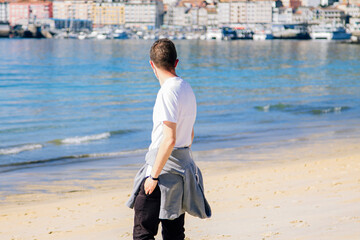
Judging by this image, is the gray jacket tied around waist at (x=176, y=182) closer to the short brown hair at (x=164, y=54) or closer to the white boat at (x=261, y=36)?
the short brown hair at (x=164, y=54)

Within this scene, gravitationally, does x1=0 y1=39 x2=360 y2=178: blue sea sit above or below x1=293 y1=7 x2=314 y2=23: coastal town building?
below

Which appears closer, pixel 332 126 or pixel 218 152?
pixel 218 152

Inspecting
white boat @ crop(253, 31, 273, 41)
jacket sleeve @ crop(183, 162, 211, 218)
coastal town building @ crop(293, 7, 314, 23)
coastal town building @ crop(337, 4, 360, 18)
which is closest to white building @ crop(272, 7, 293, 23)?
coastal town building @ crop(293, 7, 314, 23)

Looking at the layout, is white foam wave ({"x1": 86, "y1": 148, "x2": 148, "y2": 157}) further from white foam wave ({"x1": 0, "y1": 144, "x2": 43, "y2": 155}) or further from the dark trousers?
the dark trousers

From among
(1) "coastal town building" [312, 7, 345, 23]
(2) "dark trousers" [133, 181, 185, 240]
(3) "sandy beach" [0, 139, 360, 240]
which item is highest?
(1) "coastal town building" [312, 7, 345, 23]

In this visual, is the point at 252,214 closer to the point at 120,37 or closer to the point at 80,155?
the point at 80,155

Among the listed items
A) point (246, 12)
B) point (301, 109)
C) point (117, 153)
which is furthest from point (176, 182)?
point (246, 12)

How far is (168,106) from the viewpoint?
11.0ft

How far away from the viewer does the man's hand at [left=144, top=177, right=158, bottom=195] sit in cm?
348

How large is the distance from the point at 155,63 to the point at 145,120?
14.2m

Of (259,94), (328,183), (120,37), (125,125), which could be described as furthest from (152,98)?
(120,37)

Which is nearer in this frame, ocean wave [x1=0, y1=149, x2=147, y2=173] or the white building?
ocean wave [x1=0, y1=149, x2=147, y2=173]

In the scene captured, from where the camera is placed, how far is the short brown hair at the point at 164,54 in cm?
345

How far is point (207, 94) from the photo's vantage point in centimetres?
2711
